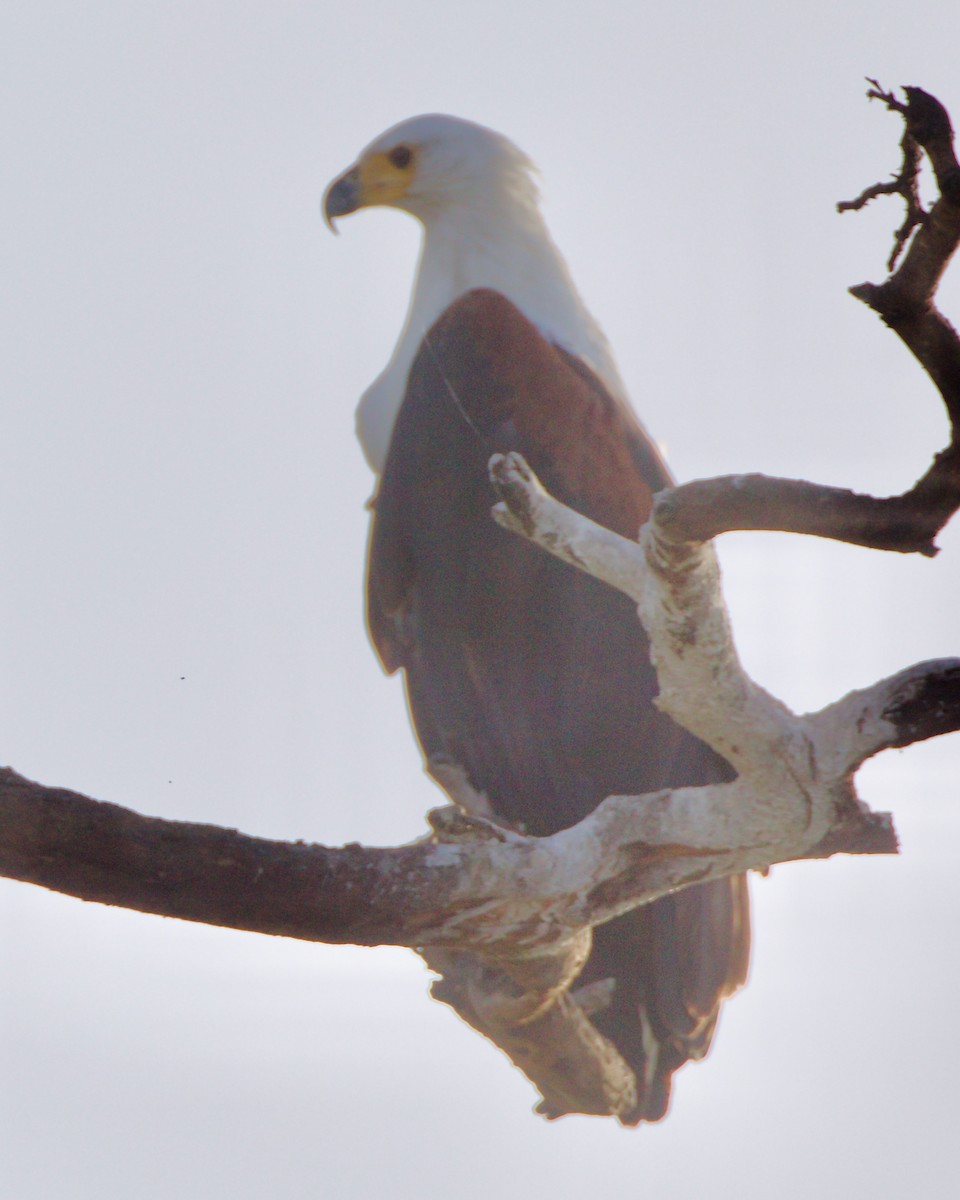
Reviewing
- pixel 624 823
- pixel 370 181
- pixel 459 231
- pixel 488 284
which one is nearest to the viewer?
pixel 624 823

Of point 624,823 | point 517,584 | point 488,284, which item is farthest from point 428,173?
point 624,823

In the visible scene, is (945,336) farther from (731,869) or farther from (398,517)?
(398,517)

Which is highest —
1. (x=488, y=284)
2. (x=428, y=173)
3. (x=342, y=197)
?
(x=428, y=173)

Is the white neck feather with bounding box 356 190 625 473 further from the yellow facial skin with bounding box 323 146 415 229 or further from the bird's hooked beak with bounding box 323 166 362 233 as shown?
the bird's hooked beak with bounding box 323 166 362 233

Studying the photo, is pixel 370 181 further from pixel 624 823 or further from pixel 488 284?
pixel 624 823

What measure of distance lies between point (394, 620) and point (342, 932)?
2289 millimetres

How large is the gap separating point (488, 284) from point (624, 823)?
98.5 inches

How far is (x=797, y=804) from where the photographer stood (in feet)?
7.56

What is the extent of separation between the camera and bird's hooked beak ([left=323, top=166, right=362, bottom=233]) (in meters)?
4.69

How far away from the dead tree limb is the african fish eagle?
1462 millimetres

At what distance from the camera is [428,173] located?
4.70m

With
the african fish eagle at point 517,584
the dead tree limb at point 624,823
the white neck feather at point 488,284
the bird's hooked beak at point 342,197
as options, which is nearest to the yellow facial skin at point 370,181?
the bird's hooked beak at point 342,197

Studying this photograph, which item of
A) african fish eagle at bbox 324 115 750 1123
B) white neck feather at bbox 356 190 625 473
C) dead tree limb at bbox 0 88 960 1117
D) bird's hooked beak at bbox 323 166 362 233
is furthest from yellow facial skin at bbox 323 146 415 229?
dead tree limb at bbox 0 88 960 1117

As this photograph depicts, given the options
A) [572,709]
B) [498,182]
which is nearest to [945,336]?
[572,709]
